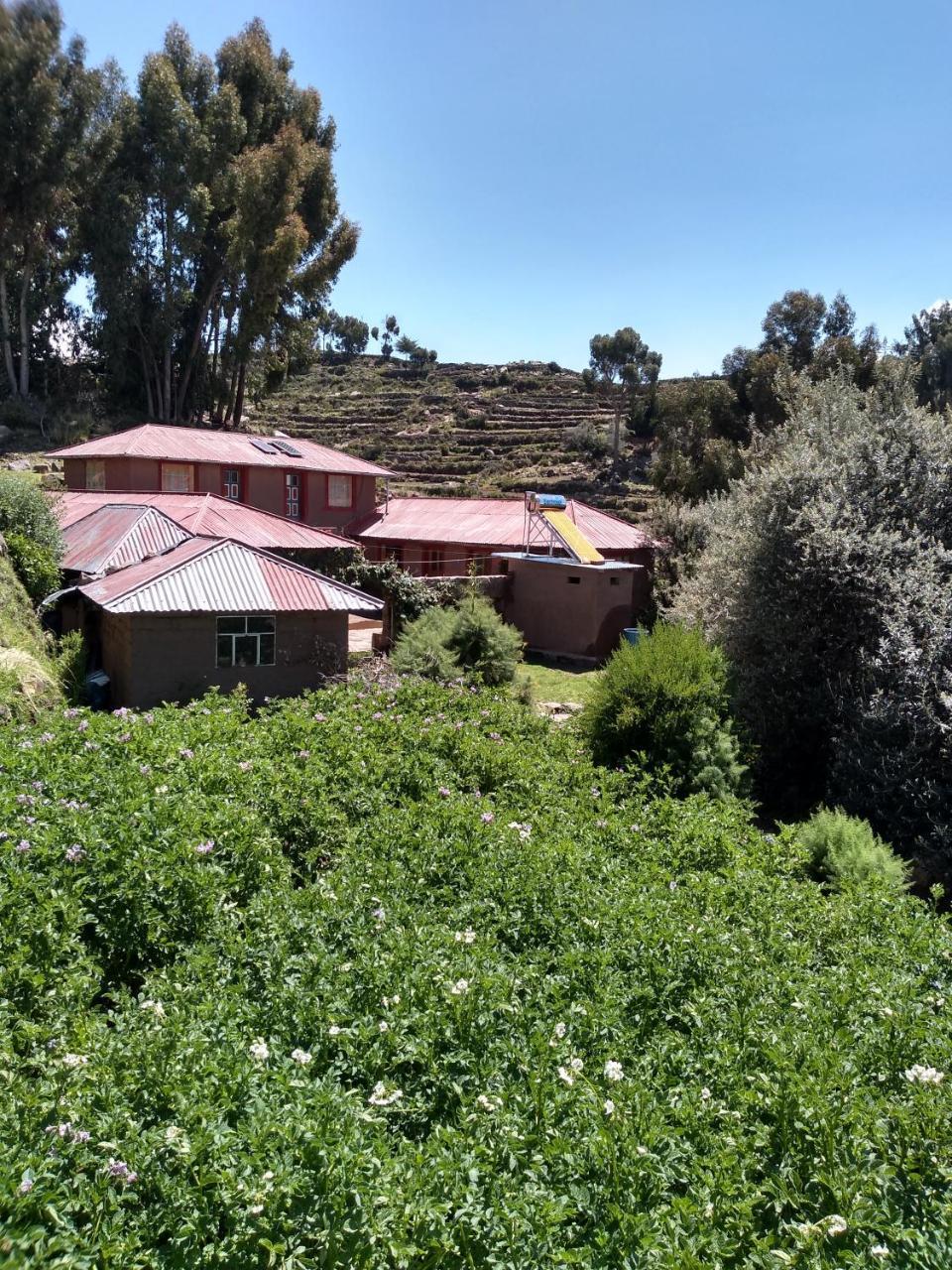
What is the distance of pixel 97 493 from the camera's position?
2475cm

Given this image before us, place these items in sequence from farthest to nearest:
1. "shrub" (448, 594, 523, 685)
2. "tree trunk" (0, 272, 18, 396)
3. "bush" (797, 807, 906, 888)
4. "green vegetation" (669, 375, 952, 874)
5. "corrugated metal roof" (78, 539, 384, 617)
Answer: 1. "tree trunk" (0, 272, 18, 396)
2. "shrub" (448, 594, 523, 685)
3. "corrugated metal roof" (78, 539, 384, 617)
4. "green vegetation" (669, 375, 952, 874)
5. "bush" (797, 807, 906, 888)

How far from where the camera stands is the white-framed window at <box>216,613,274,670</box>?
1689 cm

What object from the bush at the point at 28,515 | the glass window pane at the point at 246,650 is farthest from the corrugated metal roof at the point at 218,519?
the glass window pane at the point at 246,650

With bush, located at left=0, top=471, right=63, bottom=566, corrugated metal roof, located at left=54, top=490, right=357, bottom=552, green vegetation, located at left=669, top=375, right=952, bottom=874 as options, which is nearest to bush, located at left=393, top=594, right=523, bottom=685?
corrugated metal roof, located at left=54, top=490, right=357, bottom=552

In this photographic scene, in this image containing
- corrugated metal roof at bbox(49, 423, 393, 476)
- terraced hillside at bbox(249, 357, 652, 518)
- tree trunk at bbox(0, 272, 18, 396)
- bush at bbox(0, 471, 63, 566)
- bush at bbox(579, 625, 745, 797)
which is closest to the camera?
bush at bbox(579, 625, 745, 797)

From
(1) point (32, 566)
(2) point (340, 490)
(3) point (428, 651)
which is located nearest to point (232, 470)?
(2) point (340, 490)

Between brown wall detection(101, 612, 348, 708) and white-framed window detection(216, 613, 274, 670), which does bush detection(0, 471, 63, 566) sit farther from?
white-framed window detection(216, 613, 274, 670)

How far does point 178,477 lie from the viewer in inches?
1115

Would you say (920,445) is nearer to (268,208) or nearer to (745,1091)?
(745,1091)

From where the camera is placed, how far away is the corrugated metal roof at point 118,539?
1864 centimetres

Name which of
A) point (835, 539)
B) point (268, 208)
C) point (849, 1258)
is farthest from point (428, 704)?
point (268, 208)

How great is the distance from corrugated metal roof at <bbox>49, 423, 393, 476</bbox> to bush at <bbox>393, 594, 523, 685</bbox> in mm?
11878

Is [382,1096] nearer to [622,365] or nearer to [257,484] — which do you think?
[257,484]

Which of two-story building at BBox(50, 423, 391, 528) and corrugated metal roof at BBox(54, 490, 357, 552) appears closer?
corrugated metal roof at BBox(54, 490, 357, 552)
